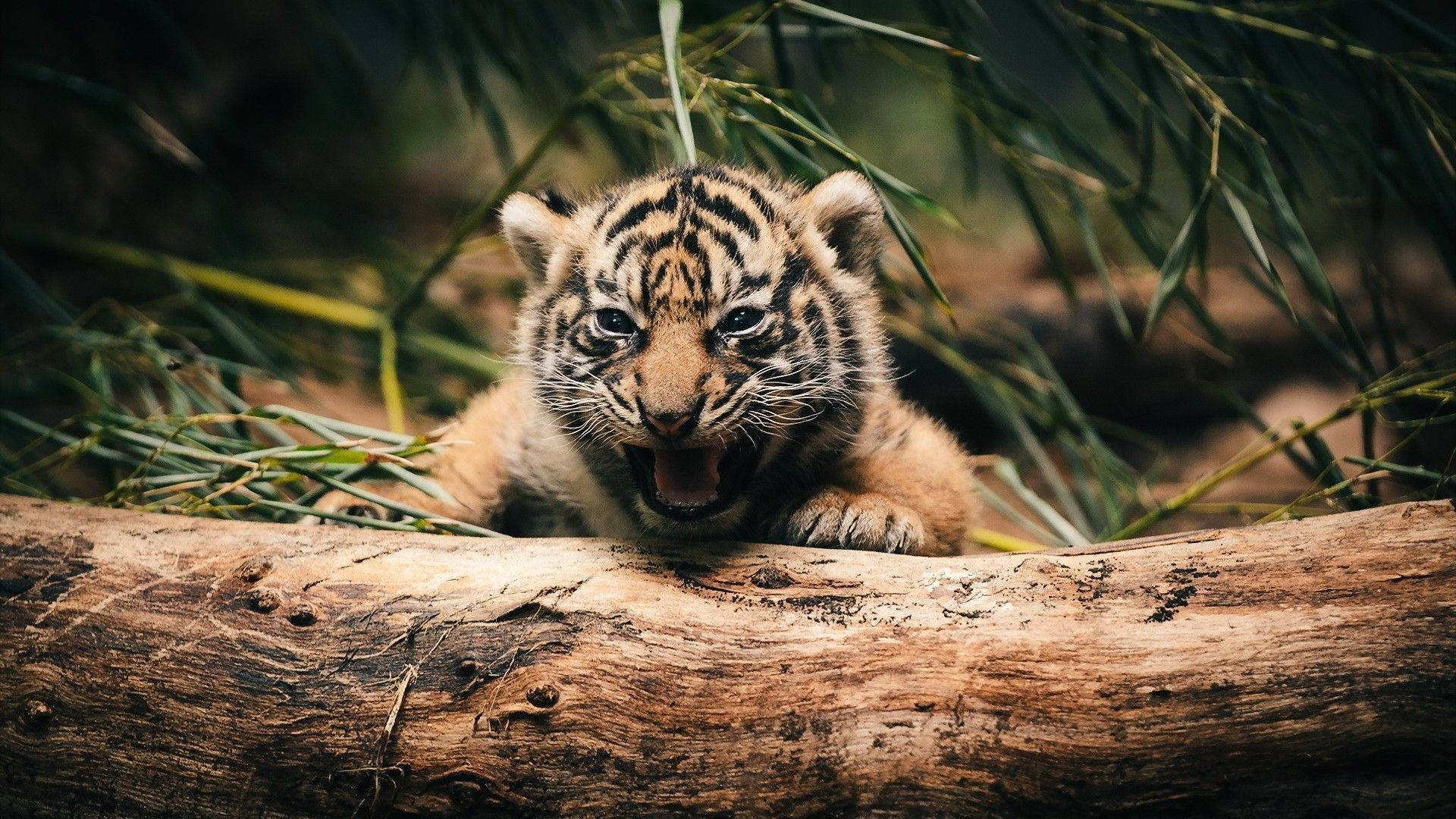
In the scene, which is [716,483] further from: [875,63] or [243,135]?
[875,63]

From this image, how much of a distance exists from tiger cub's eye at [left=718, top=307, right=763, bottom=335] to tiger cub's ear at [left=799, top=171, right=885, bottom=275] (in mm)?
460

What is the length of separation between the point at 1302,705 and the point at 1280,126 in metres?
3.40

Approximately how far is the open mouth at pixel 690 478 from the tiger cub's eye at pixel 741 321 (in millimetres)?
304

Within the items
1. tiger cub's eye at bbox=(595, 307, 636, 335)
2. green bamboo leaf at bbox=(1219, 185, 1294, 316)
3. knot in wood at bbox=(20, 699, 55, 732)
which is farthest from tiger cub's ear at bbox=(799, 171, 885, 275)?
knot in wood at bbox=(20, 699, 55, 732)

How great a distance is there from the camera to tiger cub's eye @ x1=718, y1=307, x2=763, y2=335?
2.60 meters

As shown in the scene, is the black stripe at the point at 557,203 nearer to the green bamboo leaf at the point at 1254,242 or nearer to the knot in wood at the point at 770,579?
the knot in wood at the point at 770,579

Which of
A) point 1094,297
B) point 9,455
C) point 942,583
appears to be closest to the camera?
point 942,583

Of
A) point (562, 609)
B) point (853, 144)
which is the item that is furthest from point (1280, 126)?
point (853, 144)

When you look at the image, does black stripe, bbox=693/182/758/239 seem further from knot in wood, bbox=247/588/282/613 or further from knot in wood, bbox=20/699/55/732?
knot in wood, bbox=20/699/55/732

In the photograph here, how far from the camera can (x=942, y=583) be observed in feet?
7.39

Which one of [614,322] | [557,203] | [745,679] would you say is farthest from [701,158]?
[745,679]

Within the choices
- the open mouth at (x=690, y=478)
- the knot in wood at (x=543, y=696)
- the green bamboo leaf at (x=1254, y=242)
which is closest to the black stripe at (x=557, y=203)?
the open mouth at (x=690, y=478)

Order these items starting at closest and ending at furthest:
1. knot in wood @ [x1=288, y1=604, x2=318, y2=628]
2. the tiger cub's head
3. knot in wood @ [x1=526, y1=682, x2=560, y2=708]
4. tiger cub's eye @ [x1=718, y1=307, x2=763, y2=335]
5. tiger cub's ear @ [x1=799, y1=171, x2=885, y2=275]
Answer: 1. knot in wood @ [x1=526, y1=682, x2=560, y2=708]
2. knot in wood @ [x1=288, y1=604, x2=318, y2=628]
3. the tiger cub's head
4. tiger cub's eye @ [x1=718, y1=307, x2=763, y2=335]
5. tiger cub's ear @ [x1=799, y1=171, x2=885, y2=275]

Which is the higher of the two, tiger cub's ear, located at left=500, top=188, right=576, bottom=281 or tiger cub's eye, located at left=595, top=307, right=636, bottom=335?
tiger cub's ear, located at left=500, top=188, right=576, bottom=281
